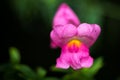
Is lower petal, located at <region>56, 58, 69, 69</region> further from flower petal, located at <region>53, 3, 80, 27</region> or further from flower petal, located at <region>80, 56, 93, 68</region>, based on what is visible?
flower petal, located at <region>53, 3, 80, 27</region>


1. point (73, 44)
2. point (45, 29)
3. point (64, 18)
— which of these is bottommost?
point (73, 44)

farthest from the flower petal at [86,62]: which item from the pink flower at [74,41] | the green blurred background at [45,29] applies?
the green blurred background at [45,29]

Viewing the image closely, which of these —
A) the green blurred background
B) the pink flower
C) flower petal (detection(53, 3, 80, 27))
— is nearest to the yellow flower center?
the pink flower

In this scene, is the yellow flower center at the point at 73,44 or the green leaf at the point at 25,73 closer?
the yellow flower center at the point at 73,44

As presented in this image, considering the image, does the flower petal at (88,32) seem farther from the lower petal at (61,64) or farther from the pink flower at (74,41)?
the lower petal at (61,64)

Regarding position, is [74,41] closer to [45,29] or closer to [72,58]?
[72,58]

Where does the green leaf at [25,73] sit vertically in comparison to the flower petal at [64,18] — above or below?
below

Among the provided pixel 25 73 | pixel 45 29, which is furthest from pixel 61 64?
pixel 45 29
